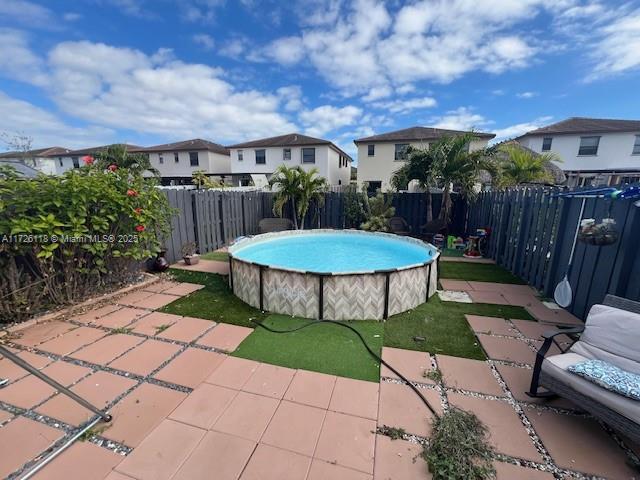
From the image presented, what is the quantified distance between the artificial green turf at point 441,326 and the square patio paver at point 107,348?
335cm

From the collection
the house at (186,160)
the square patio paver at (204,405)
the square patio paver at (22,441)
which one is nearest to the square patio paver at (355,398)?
the square patio paver at (204,405)

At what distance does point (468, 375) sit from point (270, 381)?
7.14 ft

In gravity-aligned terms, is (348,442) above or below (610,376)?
below

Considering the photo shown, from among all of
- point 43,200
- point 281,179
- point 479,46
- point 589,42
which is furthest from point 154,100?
point 589,42

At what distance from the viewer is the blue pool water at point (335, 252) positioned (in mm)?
7301

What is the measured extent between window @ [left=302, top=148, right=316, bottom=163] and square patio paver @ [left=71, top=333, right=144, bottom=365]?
22.9 metres

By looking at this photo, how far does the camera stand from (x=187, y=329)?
385 cm

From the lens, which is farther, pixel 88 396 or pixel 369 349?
pixel 369 349

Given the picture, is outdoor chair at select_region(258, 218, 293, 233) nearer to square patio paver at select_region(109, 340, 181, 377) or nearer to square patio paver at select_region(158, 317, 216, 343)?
square patio paver at select_region(158, 317, 216, 343)

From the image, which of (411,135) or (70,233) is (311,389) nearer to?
(70,233)

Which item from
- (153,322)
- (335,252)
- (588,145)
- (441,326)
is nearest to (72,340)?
(153,322)

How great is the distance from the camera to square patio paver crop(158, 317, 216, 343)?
11.9ft

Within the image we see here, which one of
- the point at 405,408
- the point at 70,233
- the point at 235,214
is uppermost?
the point at 70,233

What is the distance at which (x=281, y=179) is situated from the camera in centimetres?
1121
